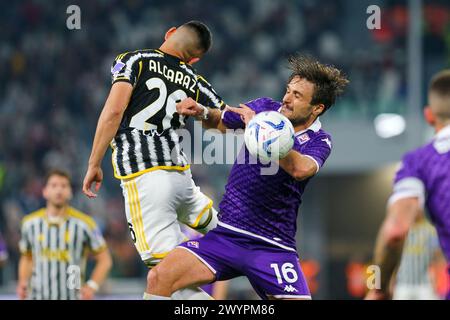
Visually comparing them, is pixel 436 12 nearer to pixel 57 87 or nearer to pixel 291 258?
pixel 57 87

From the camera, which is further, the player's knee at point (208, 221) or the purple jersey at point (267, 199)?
the player's knee at point (208, 221)

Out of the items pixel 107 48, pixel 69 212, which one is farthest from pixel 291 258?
pixel 107 48

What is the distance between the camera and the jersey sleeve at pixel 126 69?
6598mm

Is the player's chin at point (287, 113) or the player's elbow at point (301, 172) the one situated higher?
the player's chin at point (287, 113)

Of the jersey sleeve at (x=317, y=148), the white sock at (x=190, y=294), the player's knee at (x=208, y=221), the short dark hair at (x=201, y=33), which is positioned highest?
the short dark hair at (x=201, y=33)

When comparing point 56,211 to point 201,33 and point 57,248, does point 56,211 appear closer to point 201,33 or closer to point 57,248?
point 57,248

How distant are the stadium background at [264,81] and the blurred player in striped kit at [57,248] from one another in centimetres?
790

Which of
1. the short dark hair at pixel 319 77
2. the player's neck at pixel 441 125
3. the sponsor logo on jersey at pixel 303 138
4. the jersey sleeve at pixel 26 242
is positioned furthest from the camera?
the jersey sleeve at pixel 26 242

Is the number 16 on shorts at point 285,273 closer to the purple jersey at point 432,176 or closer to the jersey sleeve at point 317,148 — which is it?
the jersey sleeve at point 317,148

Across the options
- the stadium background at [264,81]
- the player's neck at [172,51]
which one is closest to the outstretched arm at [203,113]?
the player's neck at [172,51]

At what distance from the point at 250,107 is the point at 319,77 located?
1.64 ft

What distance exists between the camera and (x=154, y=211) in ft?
22.1

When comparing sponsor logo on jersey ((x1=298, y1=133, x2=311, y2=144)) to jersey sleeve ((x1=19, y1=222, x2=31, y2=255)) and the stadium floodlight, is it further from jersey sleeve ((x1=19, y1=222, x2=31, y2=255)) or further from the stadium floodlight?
the stadium floodlight

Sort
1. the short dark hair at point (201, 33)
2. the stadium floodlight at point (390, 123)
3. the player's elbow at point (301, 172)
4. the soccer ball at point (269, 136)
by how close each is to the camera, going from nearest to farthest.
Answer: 1. the soccer ball at point (269, 136)
2. the player's elbow at point (301, 172)
3. the short dark hair at point (201, 33)
4. the stadium floodlight at point (390, 123)
